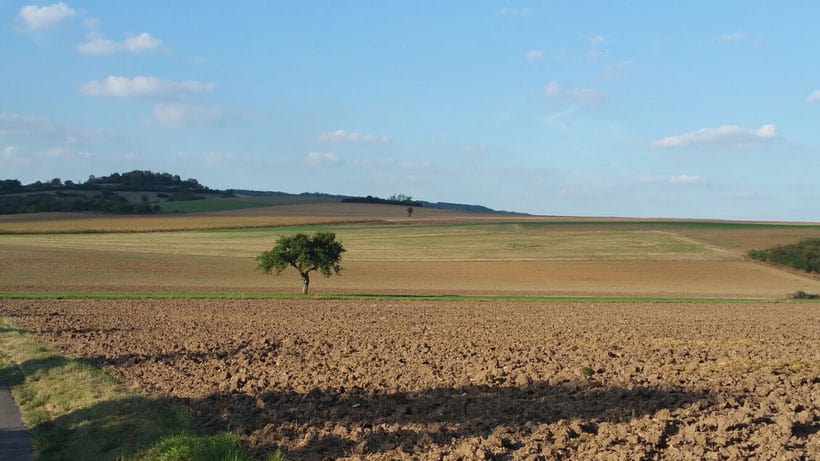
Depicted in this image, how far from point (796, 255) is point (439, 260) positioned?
33.0 meters

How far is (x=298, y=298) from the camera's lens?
4766cm

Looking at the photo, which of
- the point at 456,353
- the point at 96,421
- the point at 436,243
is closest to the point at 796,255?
the point at 436,243

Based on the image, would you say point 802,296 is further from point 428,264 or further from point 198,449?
point 198,449

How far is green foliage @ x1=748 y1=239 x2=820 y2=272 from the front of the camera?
73125 mm

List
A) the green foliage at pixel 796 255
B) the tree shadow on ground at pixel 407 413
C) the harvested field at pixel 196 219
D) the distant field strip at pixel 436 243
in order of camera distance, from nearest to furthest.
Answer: the tree shadow on ground at pixel 407 413 < the green foliage at pixel 796 255 < the distant field strip at pixel 436 243 < the harvested field at pixel 196 219

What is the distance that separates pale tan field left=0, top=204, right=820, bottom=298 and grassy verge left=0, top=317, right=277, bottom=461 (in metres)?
36.3

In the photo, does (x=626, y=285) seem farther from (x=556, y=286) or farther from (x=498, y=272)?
(x=498, y=272)

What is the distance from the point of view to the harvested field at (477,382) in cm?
1020

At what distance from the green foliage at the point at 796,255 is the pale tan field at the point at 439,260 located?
180cm

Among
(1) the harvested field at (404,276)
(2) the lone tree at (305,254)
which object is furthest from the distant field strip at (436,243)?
(2) the lone tree at (305,254)

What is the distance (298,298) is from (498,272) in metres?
24.9

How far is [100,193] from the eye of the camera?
140 metres

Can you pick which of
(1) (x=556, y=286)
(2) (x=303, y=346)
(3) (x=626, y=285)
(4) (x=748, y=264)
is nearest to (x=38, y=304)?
(2) (x=303, y=346)

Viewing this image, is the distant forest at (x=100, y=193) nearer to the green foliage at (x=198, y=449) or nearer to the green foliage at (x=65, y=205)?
the green foliage at (x=65, y=205)
